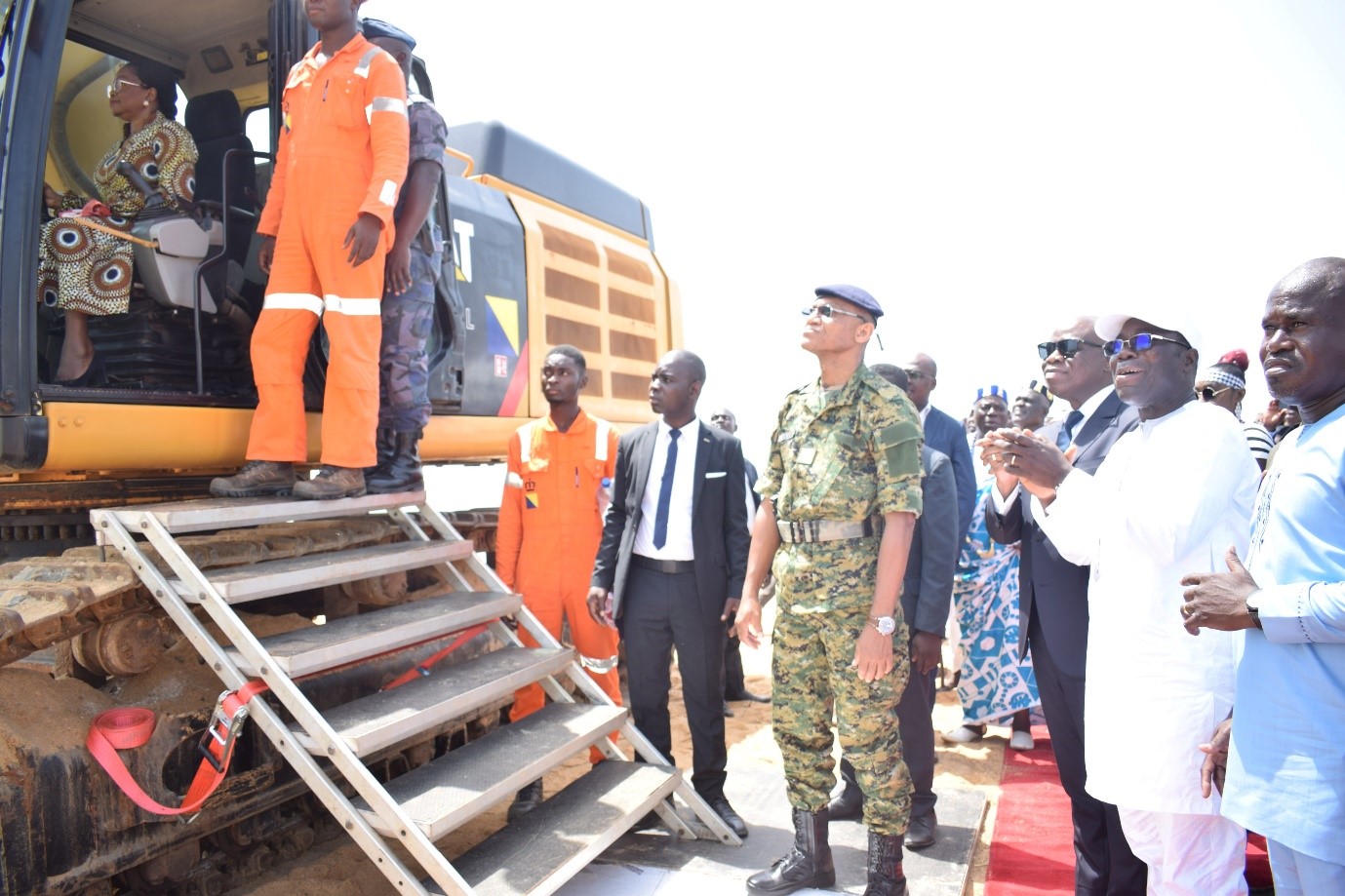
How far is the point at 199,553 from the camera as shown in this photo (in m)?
3.43

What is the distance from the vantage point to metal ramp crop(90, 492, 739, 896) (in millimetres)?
2977

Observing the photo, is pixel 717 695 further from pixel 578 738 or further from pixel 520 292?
pixel 520 292

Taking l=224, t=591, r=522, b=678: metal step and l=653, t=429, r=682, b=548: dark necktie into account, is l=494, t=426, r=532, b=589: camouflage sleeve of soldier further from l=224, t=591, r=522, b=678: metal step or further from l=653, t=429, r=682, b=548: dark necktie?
l=653, t=429, r=682, b=548: dark necktie

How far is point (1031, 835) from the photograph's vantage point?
4344 mm

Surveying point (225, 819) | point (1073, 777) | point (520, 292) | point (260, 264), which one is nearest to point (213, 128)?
point (260, 264)

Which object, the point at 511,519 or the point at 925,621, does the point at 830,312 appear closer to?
the point at 925,621

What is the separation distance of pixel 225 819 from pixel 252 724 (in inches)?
12.7

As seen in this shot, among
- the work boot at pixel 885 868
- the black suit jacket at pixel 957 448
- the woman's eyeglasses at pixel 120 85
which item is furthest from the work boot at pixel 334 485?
the black suit jacket at pixel 957 448

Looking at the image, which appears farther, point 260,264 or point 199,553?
point 260,264

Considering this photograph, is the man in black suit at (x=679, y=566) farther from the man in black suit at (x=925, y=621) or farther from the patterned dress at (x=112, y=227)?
the patterned dress at (x=112, y=227)

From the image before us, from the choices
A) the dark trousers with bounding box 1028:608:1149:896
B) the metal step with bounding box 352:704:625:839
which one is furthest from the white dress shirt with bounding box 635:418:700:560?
the dark trousers with bounding box 1028:608:1149:896

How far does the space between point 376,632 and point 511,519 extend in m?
1.42

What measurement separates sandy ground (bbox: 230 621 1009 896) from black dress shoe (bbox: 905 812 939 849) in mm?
208

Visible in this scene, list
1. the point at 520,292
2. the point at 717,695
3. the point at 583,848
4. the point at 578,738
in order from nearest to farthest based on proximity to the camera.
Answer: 1. the point at 583,848
2. the point at 578,738
3. the point at 717,695
4. the point at 520,292
